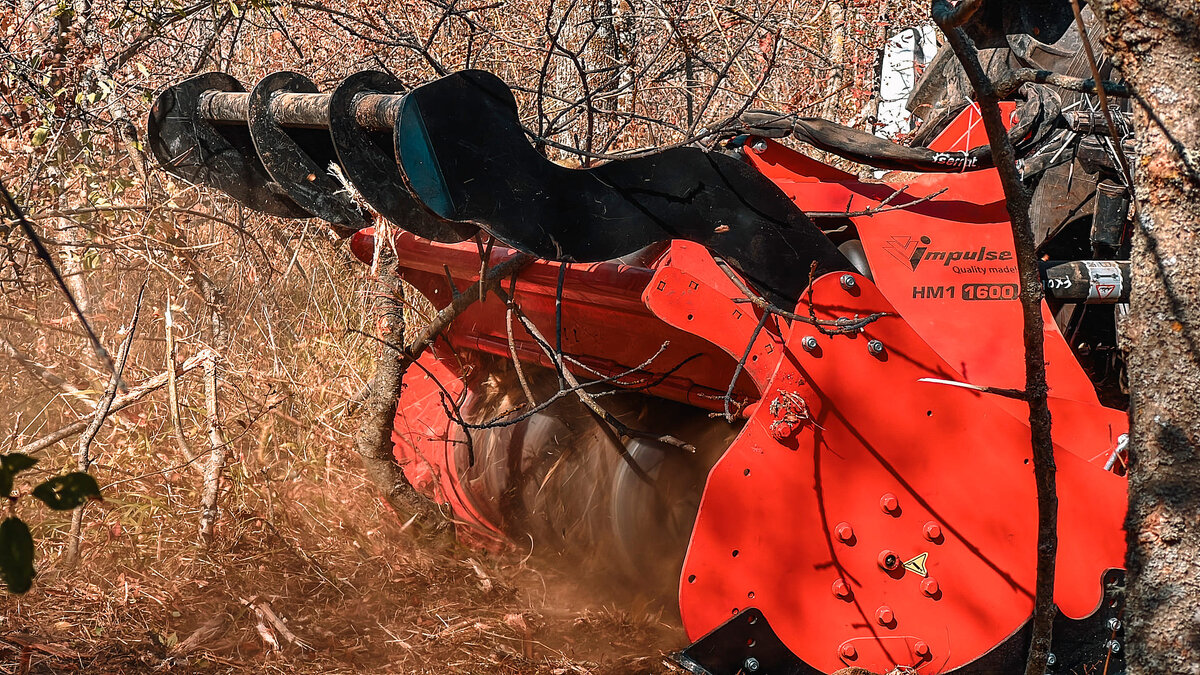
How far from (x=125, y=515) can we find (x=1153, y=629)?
3.26 meters

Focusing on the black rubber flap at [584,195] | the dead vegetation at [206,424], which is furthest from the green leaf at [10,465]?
the dead vegetation at [206,424]

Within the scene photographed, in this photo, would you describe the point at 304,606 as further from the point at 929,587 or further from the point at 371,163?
the point at 929,587

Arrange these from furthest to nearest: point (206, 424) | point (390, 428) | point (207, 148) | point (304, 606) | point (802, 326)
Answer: point (206, 424) → point (390, 428) → point (304, 606) → point (207, 148) → point (802, 326)

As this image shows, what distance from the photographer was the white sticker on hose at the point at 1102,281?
9.57ft

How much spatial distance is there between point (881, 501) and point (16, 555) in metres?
2.07

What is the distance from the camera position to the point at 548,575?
3.76 meters

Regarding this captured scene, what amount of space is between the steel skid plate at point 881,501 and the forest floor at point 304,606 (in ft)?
2.29

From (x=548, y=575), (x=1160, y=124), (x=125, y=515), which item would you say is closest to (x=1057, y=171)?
(x=1160, y=124)

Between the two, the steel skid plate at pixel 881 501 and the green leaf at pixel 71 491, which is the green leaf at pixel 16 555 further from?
the steel skid plate at pixel 881 501

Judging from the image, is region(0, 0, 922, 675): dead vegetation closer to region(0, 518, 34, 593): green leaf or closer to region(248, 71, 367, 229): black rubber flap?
region(248, 71, 367, 229): black rubber flap

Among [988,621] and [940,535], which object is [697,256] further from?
[988,621]

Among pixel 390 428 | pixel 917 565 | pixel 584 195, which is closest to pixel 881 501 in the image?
pixel 917 565

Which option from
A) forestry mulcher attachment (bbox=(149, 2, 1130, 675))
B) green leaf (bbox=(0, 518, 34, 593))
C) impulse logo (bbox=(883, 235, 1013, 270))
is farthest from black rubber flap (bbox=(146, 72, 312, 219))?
green leaf (bbox=(0, 518, 34, 593))

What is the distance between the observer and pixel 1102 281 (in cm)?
292
